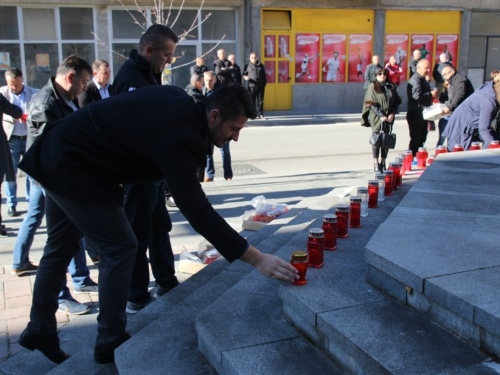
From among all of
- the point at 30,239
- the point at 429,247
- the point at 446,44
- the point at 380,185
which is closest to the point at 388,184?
the point at 380,185

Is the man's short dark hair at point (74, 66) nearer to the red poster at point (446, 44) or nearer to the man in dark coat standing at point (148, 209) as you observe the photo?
the man in dark coat standing at point (148, 209)

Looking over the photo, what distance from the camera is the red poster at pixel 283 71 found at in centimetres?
1988

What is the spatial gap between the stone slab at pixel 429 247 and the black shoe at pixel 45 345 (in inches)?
78.1

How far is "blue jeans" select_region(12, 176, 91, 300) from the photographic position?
455 cm

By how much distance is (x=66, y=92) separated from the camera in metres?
4.29

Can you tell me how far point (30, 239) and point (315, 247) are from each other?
2754 millimetres

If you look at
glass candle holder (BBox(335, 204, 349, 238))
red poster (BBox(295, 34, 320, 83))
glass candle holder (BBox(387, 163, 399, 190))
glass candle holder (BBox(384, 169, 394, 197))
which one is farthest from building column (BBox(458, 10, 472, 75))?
glass candle holder (BBox(335, 204, 349, 238))

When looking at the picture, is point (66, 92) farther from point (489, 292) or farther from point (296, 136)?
point (296, 136)

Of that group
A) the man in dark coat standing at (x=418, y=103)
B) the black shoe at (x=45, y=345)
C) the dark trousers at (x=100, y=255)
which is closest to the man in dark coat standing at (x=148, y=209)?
the dark trousers at (x=100, y=255)

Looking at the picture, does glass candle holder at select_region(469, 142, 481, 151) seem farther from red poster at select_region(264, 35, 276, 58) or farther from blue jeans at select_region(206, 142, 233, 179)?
red poster at select_region(264, 35, 276, 58)

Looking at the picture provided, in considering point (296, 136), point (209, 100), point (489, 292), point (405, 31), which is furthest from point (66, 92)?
point (405, 31)

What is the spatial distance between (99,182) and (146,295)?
4.55 feet

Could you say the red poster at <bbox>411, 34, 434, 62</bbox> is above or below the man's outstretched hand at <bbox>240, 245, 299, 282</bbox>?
above

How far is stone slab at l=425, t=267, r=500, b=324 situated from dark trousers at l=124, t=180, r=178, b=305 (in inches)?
76.9
